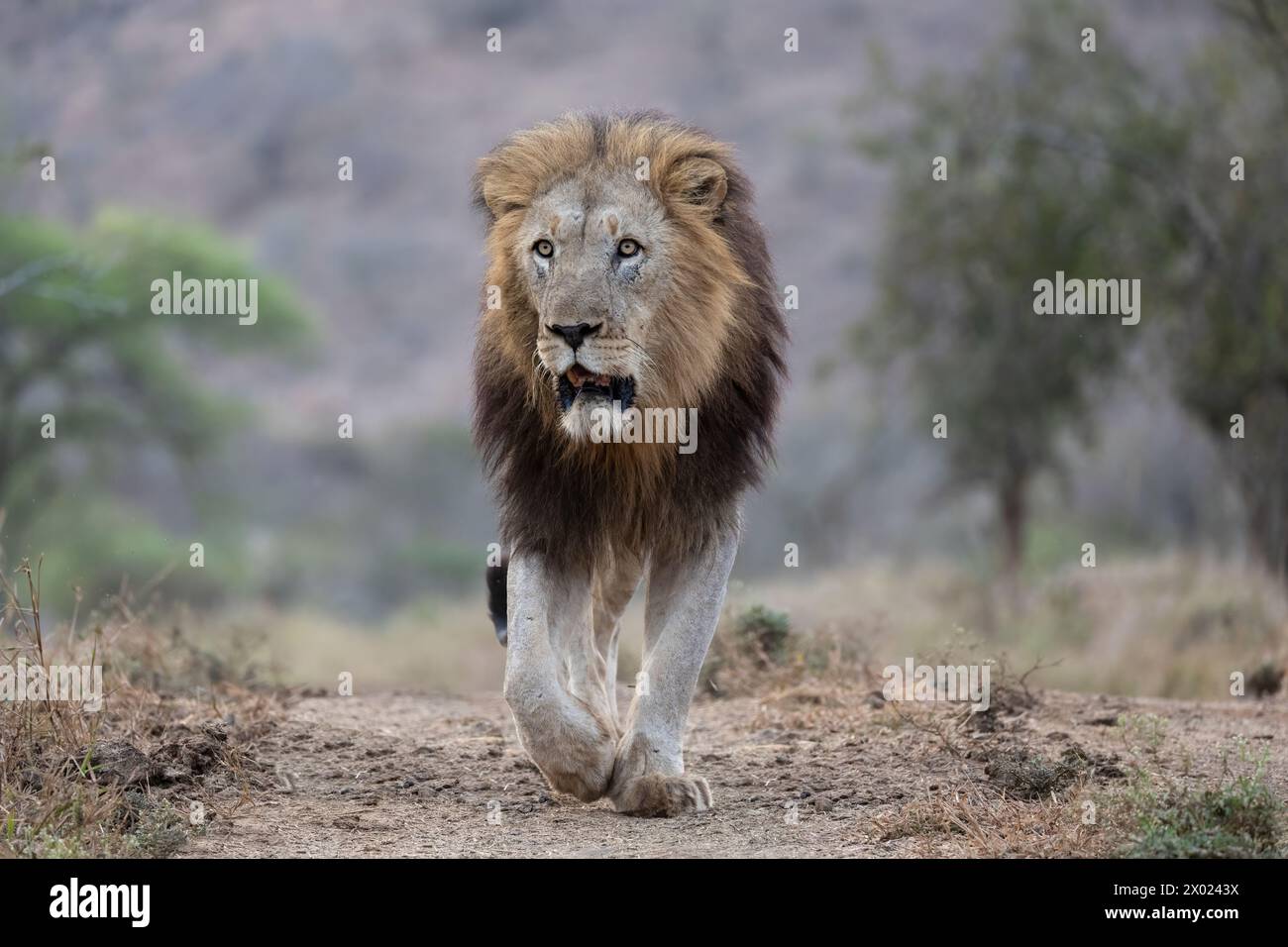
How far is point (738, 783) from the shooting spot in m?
6.96

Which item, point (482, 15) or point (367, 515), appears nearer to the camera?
point (367, 515)

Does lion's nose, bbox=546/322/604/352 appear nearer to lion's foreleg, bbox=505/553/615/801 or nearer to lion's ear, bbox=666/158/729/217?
lion's ear, bbox=666/158/729/217

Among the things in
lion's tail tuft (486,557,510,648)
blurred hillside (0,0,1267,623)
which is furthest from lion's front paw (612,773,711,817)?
blurred hillside (0,0,1267,623)

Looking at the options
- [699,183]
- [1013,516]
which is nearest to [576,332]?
[699,183]

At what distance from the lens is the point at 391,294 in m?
54.7

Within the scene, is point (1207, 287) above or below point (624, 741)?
above

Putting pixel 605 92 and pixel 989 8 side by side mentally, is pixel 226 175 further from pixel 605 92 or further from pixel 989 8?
pixel 989 8

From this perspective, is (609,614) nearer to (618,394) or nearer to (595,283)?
(618,394)

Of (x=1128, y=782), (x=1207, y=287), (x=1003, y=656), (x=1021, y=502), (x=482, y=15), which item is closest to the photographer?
(x=1128, y=782)

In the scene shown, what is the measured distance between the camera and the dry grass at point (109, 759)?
548 cm

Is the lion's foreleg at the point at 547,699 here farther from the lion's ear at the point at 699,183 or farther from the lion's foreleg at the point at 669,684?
the lion's ear at the point at 699,183

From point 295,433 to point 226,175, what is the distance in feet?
44.4

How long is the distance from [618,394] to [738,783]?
1784mm
